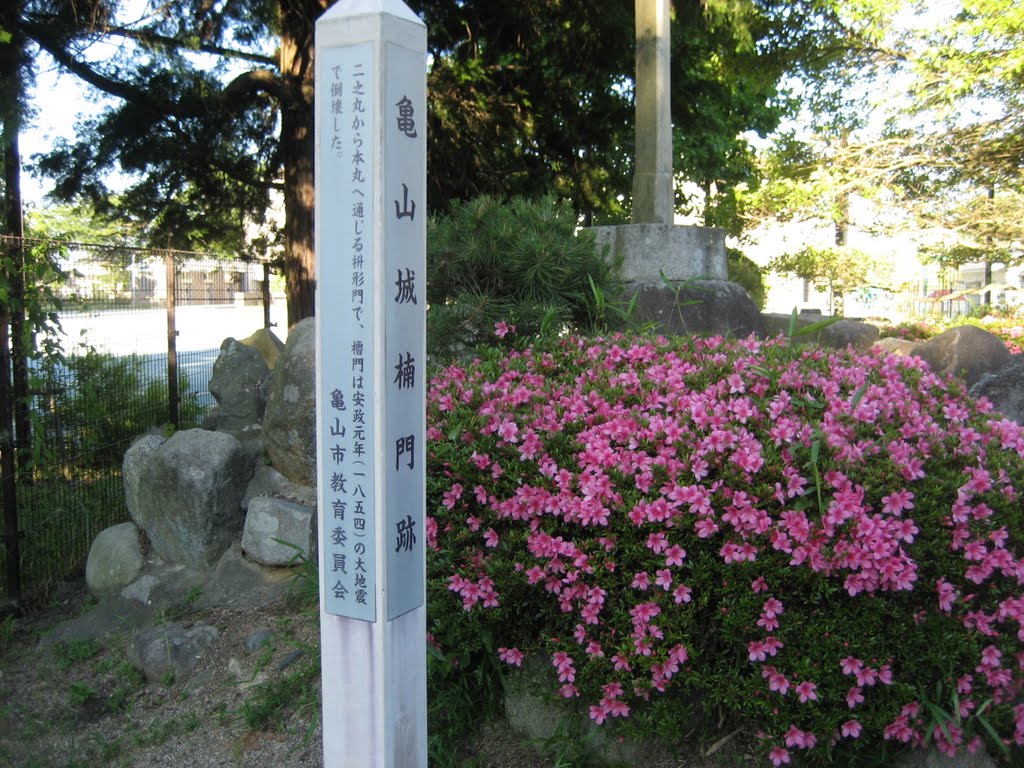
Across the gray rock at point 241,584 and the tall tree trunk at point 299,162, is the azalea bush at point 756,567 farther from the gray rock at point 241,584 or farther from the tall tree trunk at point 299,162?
the tall tree trunk at point 299,162

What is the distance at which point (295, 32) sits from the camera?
7855 millimetres

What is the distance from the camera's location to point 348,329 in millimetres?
1988

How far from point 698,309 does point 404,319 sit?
351 cm

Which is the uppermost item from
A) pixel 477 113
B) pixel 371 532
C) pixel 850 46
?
pixel 850 46

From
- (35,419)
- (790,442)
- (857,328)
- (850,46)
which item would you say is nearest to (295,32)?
(35,419)

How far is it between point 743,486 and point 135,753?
2.53 meters

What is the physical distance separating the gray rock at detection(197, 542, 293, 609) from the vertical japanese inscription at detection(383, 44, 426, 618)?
8.21 feet

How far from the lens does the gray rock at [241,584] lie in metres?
4.38

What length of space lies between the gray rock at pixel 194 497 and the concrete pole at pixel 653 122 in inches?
124

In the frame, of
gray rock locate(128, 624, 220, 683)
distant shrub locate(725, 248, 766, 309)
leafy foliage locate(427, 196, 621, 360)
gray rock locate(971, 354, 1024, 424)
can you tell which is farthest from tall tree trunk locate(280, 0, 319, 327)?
distant shrub locate(725, 248, 766, 309)

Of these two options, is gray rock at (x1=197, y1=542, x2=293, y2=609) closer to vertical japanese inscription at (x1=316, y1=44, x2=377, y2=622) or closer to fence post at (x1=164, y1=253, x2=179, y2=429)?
fence post at (x1=164, y1=253, x2=179, y2=429)

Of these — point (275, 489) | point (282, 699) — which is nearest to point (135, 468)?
point (275, 489)

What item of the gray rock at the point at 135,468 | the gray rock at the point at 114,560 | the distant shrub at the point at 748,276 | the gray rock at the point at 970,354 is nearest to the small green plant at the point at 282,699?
the gray rock at the point at 114,560

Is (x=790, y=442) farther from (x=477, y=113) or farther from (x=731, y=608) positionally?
(x=477, y=113)
